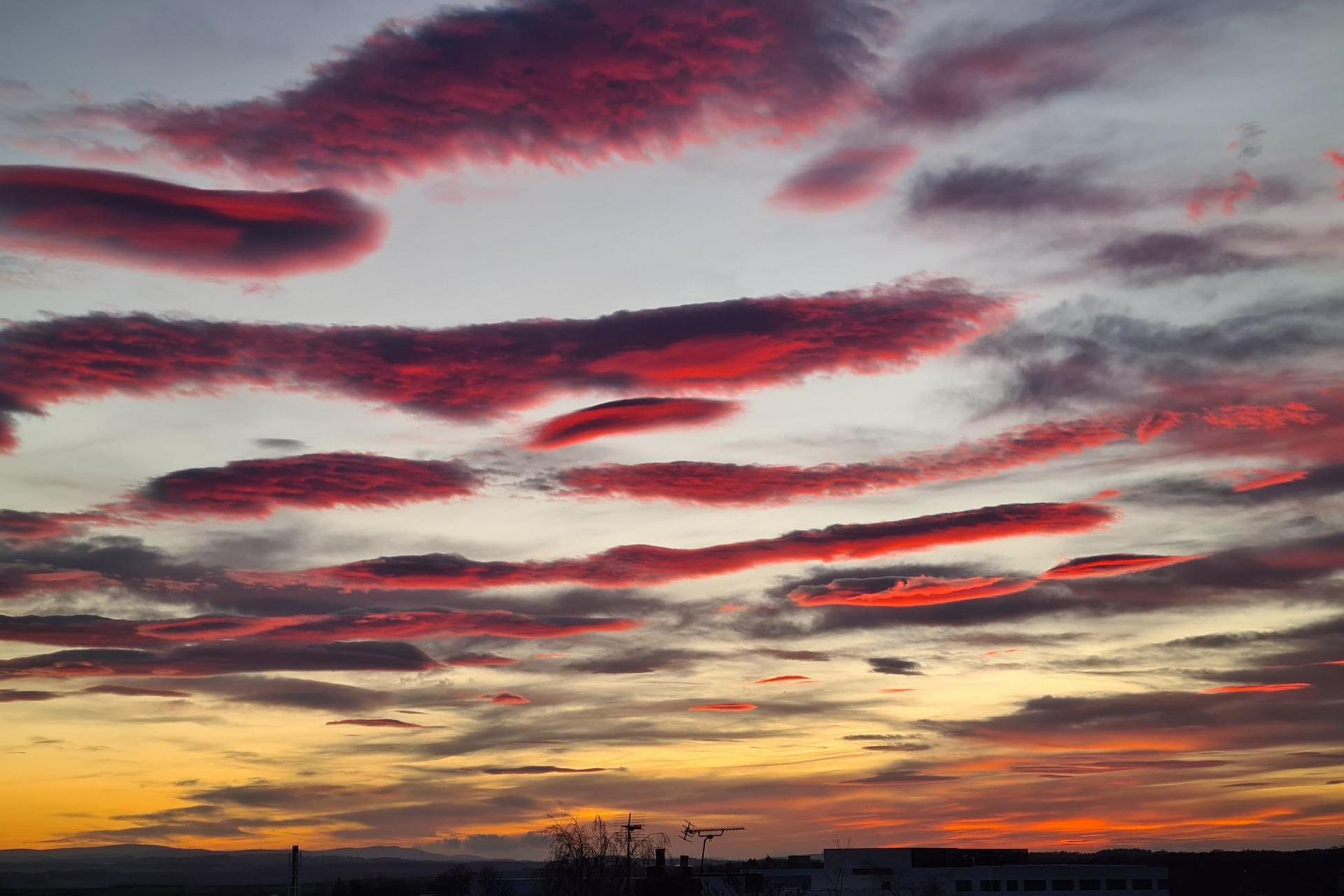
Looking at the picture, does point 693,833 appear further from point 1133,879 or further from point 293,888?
point 293,888

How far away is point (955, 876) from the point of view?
173 m

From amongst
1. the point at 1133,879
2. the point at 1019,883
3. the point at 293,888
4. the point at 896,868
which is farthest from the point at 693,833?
the point at 293,888

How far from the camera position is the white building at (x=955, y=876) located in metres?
172

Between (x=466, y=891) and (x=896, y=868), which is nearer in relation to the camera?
(x=896, y=868)

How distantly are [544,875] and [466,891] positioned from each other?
6696 centimetres

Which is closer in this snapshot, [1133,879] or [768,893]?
[768,893]

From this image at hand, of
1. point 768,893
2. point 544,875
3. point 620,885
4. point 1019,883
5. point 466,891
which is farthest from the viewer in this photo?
point 466,891

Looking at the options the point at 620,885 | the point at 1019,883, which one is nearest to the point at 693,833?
the point at 1019,883

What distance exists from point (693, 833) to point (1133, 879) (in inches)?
2389

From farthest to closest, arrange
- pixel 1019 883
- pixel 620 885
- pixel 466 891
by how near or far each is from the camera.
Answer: pixel 466 891, pixel 1019 883, pixel 620 885

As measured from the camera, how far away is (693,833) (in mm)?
199750

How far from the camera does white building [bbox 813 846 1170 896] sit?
17212 centimetres

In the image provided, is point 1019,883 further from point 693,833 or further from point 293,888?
point 293,888

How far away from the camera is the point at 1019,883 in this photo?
567 ft
